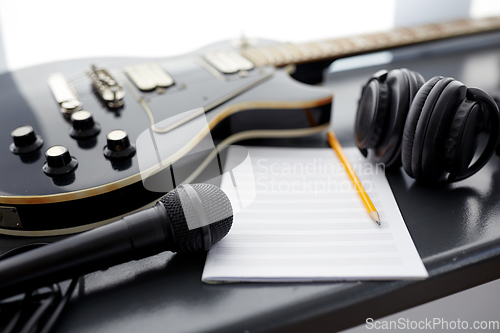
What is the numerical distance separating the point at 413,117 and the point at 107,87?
0.49 metres

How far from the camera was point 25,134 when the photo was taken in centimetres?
50

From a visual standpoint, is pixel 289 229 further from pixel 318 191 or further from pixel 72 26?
pixel 72 26

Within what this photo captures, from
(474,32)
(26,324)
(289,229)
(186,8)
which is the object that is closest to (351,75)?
(474,32)

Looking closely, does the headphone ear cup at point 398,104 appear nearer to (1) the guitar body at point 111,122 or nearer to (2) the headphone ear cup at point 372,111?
(2) the headphone ear cup at point 372,111

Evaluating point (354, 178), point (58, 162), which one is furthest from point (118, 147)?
point (354, 178)

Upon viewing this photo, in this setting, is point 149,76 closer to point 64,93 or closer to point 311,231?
point 64,93

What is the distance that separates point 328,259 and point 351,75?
61 centimetres

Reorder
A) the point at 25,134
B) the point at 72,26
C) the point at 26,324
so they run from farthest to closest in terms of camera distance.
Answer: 1. the point at 72,26
2. the point at 25,134
3. the point at 26,324

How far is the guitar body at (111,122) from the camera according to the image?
0.45 metres

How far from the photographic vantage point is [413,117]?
0.45 metres

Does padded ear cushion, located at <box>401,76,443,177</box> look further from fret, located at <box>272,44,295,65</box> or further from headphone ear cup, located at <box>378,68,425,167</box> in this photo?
fret, located at <box>272,44,295,65</box>

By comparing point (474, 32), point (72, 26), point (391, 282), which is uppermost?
point (72, 26)

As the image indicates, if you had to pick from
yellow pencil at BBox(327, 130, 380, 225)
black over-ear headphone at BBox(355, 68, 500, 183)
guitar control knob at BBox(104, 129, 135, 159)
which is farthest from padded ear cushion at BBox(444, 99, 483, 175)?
guitar control knob at BBox(104, 129, 135, 159)

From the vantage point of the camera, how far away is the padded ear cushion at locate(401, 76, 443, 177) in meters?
0.44
